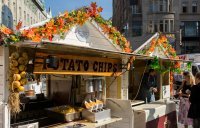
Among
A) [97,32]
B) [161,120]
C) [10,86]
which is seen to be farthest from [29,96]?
[161,120]

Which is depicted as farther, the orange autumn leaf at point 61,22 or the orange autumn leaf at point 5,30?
the orange autumn leaf at point 61,22

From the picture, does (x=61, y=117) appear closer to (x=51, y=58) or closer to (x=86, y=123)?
(x=86, y=123)

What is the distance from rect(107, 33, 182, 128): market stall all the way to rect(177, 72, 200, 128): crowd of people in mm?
570

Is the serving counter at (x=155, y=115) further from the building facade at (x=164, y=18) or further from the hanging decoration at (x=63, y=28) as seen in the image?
the building facade at (x=164, y=18)

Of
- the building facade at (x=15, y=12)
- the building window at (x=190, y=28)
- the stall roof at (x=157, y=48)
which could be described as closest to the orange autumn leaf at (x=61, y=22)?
the stall roof at (x=157, y=48)

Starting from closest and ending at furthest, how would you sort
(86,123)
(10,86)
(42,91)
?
(10,86) < (86,123) < (42,91)

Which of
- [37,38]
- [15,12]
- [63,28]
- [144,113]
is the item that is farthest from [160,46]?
[15,12]

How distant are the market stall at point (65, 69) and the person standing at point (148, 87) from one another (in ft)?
5.12

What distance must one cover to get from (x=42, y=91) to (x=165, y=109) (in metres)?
3.46

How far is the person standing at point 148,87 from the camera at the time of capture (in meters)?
9.30

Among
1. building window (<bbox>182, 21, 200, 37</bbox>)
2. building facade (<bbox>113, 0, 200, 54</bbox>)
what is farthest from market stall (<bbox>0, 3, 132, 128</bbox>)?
building window (<bbox>182, 21, 200, 37</bbox>)

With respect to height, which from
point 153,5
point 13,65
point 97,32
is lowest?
point 13,65

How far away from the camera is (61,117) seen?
20.4 feet

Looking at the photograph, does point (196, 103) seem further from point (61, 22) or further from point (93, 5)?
point (61, 22)
